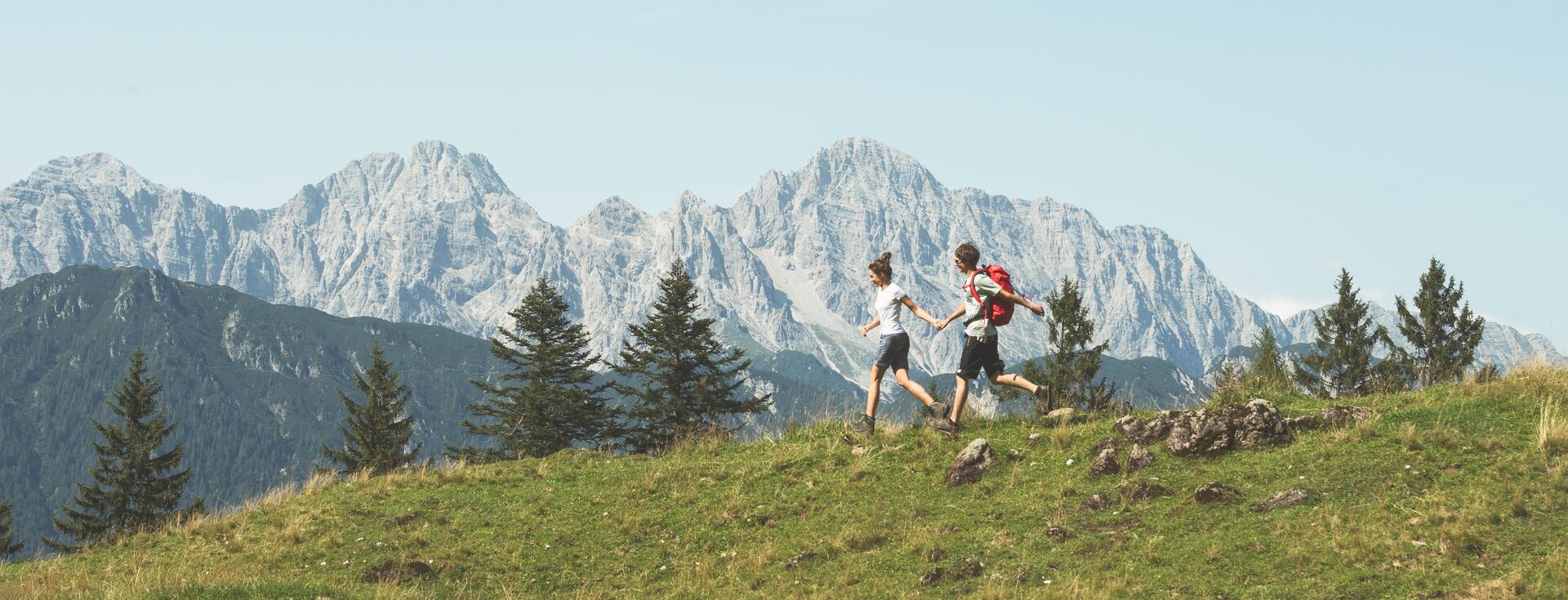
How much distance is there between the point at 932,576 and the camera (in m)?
12.5

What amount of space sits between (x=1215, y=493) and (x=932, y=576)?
382 centimetres

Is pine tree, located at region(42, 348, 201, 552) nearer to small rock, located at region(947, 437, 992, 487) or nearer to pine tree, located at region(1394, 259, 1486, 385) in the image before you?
small rock, located at region(947, 437, 992, 487)

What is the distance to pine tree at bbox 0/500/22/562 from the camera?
61656 mm

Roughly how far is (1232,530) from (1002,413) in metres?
6.68

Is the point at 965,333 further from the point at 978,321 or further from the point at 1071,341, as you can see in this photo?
the point at 1071,341

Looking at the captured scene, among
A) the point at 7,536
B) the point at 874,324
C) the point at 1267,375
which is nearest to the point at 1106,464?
the point at 874,324

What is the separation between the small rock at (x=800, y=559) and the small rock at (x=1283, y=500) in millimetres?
5372

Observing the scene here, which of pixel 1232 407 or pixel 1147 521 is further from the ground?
pixel 1232 407

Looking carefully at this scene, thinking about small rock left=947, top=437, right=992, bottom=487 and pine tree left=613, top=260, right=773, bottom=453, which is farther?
pine tree left=613, top=260, right=773, bottom=453

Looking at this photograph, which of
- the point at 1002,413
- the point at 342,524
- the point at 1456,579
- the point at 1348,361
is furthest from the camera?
the point at 1348,361

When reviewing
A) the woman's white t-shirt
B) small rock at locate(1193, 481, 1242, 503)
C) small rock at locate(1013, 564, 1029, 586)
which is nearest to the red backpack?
the woman's white t-shirt

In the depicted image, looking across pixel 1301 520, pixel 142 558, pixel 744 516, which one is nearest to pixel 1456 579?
pixel 1301 520

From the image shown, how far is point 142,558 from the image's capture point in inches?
614

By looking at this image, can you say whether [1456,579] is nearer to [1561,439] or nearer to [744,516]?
[1561,439]
